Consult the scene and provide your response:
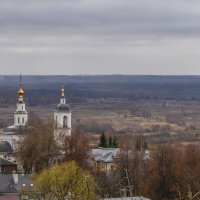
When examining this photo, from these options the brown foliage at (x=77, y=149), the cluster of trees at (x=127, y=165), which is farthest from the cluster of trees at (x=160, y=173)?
the brown foliage at (x=77, y=149)

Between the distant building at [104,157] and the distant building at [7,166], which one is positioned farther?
the distant building at [104,157]

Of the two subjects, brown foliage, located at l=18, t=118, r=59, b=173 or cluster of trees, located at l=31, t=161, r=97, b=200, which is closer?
cluster of trees, located at l=31, t=161, r=97, b=200

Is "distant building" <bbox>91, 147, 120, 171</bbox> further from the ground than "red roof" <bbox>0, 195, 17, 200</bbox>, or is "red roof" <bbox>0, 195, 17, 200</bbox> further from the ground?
"red roof" <bbox>0, 195, 17, 200</bbox>

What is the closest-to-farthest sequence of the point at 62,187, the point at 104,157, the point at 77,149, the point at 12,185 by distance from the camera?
the point at 62,187
the point at 12,185
the point at 77,149
the point at 104,157

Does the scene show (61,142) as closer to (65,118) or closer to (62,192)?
(65,118)

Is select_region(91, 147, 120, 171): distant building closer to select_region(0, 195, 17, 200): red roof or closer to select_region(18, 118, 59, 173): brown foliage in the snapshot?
select_region(18, 118, 59, 173): brown foliage

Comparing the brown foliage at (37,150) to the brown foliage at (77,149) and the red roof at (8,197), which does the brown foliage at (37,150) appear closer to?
the brown foliage at (77,149)

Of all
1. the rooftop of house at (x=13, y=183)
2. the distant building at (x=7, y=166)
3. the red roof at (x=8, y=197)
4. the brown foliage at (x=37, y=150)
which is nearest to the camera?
the red roof at (x=8, y=197)

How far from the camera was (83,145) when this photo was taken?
215ft

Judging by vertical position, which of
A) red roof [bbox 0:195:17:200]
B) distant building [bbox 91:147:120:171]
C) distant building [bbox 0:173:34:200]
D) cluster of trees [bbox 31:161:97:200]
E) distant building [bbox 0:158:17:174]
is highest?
cluster of trees [bbox 31:161:97:200]

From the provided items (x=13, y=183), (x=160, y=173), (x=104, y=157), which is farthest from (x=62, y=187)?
(x=104, y=157)

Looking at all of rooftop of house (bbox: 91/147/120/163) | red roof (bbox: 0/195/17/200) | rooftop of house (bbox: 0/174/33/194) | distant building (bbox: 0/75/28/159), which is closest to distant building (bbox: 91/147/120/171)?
rooftop of house (bbox: 91/147/120/163)

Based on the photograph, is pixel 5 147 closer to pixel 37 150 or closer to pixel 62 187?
pixel 37 150

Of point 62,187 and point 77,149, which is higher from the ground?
point 62,187
